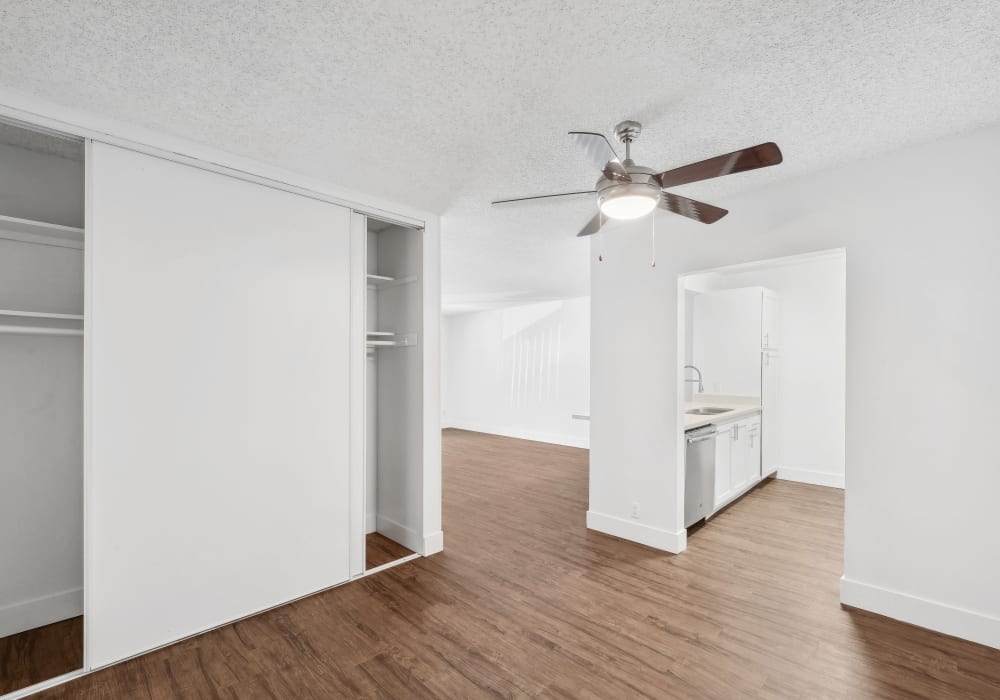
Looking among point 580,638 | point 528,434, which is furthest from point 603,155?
point 528,434

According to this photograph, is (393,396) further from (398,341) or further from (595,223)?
(595,223)

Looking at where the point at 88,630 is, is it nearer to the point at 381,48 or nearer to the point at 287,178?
the point at 287,178

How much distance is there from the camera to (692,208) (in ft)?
8.27

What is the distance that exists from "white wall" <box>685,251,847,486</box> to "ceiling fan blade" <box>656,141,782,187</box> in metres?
3.27

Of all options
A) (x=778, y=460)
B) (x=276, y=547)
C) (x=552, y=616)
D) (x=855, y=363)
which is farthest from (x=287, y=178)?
(x=778, y=460)

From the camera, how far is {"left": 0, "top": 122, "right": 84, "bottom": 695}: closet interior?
8.18 feet

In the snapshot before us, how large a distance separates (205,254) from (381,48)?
59.5 inches

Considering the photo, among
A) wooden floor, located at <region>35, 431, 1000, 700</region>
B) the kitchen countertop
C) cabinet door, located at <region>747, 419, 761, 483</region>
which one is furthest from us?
cabinet door, located at <region>747, 419, 761, 483</region>

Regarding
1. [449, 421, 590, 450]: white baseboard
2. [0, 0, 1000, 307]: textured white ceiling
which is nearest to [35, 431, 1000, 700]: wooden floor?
[0, 0, 1000, 307]: textured white ceiling

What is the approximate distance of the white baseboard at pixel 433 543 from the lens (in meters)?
3.52

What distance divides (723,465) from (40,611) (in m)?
4.91

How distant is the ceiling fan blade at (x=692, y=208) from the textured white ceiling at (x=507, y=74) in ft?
1.13

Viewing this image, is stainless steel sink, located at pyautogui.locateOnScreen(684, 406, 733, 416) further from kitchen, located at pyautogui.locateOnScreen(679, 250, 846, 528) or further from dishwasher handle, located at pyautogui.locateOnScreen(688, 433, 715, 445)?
dishwasher handle, located at pyautogui.locateOnScreen(688, 433, 715, 445)

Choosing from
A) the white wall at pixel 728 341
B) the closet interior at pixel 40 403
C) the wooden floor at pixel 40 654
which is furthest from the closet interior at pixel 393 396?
the white wall at pixel 728 341
